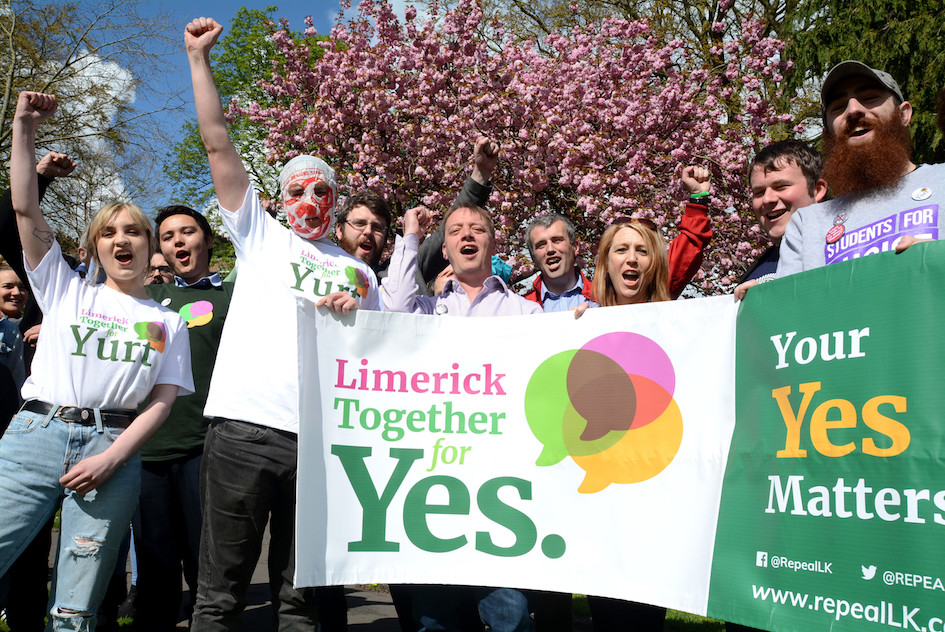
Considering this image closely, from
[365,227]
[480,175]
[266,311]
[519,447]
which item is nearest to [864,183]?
[519,447]

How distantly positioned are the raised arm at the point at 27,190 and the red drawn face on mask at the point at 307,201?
970mm

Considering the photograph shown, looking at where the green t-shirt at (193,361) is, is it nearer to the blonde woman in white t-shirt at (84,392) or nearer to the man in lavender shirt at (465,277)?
the blonde woman in white t-shirt at (84,392)

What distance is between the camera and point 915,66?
46.0 ft

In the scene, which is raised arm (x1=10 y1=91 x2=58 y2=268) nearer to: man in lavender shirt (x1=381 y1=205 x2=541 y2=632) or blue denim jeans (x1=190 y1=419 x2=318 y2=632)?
blue denim jeans (x1=190 y1=419 x2=318 y2=632)

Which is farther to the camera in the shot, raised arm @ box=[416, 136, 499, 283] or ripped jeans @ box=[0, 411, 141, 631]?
raised arm @ box=[416, 136, 499, 283]

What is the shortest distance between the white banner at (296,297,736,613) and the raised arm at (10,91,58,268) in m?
1.10

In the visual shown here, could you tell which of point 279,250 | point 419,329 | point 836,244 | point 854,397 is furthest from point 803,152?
point 279,250

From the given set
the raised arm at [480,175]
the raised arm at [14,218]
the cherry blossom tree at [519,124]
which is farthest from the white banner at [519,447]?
the cherry blossom tree at [519,124]

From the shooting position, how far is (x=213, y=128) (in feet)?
9.50

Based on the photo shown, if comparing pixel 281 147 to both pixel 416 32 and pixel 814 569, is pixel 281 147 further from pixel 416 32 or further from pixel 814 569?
pixel 814 569

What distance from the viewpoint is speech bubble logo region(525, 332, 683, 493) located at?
300 cm

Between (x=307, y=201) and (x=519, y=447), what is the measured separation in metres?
1.38

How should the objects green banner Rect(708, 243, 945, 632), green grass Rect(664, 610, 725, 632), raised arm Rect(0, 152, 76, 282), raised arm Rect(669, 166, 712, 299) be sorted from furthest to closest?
green grass Rect(664, 610, 725, 632)
raised arm Rect(669, 166, 712, 299)
raised arm Rect(0, 152, 76, 282)
green banner Rect(708, 243, 945, 632)

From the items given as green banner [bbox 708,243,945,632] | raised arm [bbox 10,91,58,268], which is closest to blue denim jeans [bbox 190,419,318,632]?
raised arm [bbox 10,91,58,268]
